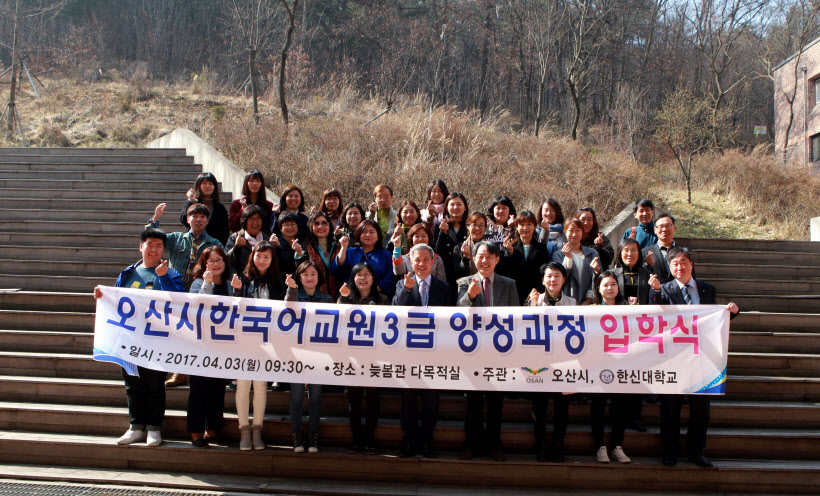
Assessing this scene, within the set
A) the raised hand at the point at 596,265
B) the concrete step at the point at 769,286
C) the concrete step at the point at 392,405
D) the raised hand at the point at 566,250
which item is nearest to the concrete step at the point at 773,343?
the concrete step at the point at 392,405

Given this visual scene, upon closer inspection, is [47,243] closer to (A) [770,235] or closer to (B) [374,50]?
(A) [770,235]

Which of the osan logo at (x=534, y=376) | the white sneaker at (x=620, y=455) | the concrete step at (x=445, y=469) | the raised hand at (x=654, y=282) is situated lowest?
the concrete step at (x=445, y=469)

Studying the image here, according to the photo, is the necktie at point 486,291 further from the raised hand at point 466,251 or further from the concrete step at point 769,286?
the concrete step at point 769,286

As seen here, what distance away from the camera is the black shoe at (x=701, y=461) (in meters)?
4.74

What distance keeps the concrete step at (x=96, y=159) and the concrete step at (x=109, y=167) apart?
11 cm

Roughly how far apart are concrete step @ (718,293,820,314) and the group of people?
2.53 meters

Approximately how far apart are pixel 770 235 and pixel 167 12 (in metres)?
42.1

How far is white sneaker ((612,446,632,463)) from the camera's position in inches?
189

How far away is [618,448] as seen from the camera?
15.9 feet

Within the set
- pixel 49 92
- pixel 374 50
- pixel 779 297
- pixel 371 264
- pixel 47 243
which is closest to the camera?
pixel 371 264

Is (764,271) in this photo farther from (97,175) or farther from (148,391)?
(97,175)

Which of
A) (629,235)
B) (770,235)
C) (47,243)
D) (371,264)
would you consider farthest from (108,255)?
(770,235)

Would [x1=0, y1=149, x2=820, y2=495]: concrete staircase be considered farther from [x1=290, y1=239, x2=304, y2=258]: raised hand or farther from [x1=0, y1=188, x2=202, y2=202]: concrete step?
[x1=0, y1=188, x2=202, y2=202]: concrete step

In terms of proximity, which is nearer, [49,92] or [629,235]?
[629,235]
